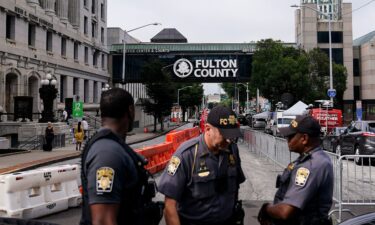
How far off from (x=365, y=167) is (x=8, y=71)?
29943 mm

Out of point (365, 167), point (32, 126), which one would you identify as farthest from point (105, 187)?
point (32, 126)

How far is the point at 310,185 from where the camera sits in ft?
10.8

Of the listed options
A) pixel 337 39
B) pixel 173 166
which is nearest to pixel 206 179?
pixel 173 166

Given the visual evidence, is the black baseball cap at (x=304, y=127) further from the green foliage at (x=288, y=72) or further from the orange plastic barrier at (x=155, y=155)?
the green foliage at (x=288, y=72)

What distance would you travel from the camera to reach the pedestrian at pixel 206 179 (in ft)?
10.7

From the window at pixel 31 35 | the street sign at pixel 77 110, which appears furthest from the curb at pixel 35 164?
the window at pixel 31 35

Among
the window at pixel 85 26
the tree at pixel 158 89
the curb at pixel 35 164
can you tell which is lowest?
the curb at pixel 35 164

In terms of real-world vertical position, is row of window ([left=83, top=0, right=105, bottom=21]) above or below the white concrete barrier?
above

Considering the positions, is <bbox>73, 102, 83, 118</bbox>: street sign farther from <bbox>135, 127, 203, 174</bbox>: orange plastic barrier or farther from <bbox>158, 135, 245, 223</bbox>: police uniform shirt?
<bbox>158, 135, 245, 223</bbox>: police uniform shirt

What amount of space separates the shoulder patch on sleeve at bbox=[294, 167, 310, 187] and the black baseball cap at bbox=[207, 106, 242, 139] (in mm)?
560

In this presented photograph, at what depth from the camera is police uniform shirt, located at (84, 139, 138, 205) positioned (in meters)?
2.47

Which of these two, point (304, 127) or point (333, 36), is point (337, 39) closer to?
point (333, 36)

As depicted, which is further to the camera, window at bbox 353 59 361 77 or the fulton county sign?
window at bbox 353 59 361 77

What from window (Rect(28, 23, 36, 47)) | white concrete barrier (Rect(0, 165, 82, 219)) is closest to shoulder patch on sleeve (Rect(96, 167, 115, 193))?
white concrete barrier (Rect(0, 165, 82, 219))
